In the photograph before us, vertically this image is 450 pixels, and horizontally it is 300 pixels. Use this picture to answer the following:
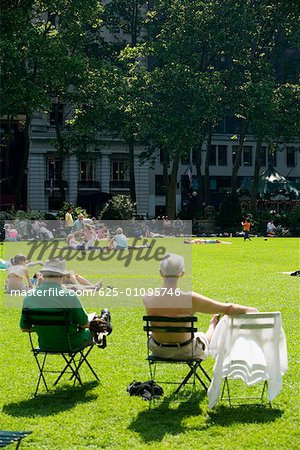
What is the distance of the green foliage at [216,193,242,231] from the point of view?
63.4 metres

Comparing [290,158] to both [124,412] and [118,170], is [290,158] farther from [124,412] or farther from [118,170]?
[124,412]

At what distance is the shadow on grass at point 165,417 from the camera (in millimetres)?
8133

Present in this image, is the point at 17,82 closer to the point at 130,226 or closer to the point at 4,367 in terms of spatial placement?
the point at 130,226

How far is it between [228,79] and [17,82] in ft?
58.5

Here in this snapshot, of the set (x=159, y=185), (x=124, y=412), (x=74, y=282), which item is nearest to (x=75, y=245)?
(x=74, y=282)

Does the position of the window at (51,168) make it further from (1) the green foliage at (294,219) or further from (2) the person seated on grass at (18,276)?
(2) the person seated on grass at (18,276)

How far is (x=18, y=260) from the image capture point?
1838 cm

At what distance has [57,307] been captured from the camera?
9469 mm

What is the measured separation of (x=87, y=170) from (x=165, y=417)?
75.3 metres

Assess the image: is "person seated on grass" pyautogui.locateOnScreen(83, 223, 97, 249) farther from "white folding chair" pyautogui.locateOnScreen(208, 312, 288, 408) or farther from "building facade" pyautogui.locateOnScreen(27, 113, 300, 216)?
"building facade" pyautogui.locateOnScreen(27, 113, 300, 216)

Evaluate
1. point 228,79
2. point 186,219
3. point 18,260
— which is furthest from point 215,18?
point 18,260

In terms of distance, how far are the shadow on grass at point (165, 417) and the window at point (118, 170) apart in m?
74.7

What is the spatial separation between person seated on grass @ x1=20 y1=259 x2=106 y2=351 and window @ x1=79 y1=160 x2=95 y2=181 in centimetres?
7343

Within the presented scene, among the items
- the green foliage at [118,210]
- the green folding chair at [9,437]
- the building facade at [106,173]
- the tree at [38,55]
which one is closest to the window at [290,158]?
the building facade at [106,173]
